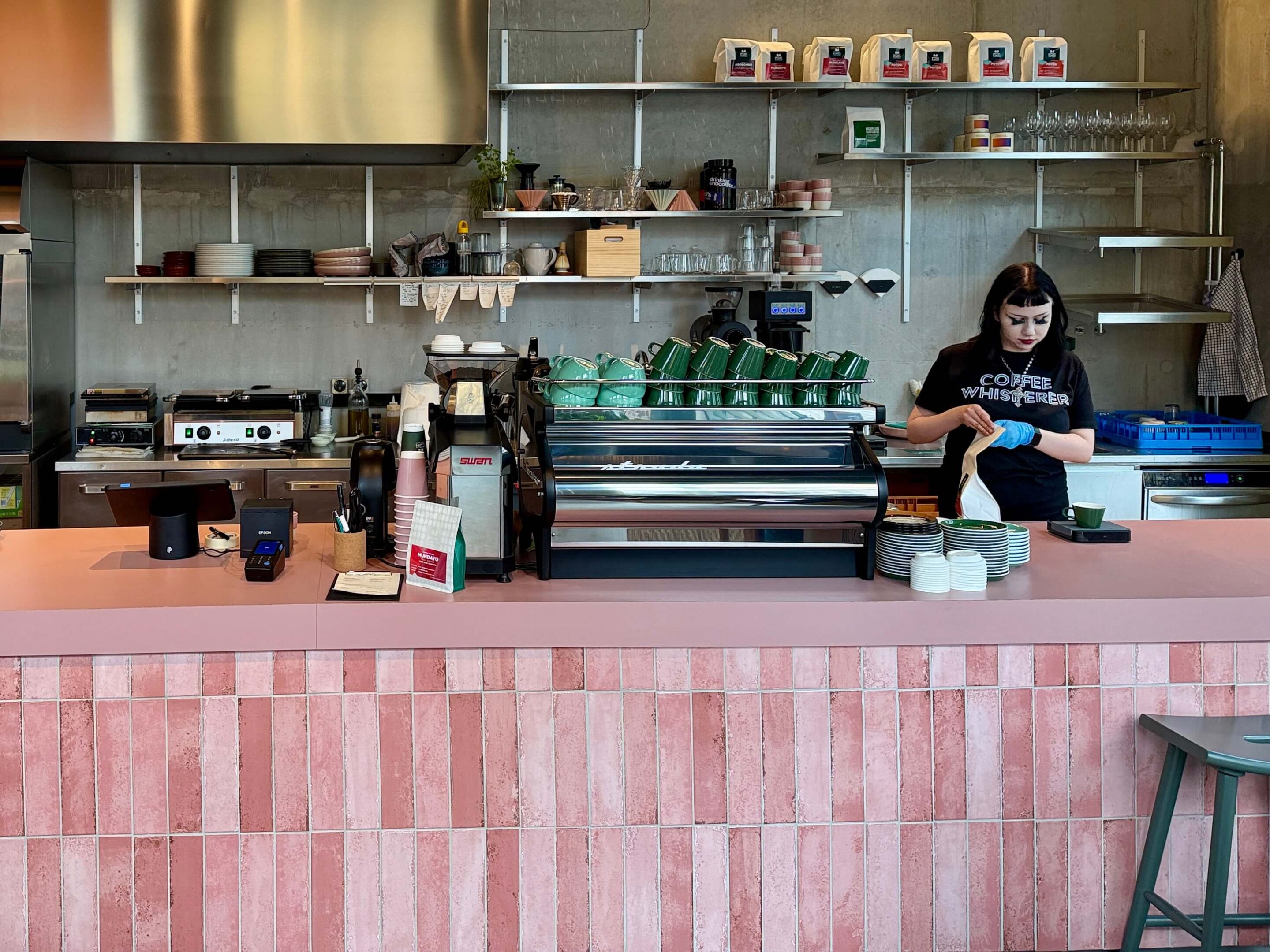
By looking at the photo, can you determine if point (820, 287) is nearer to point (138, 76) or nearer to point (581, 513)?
point (138, 76)

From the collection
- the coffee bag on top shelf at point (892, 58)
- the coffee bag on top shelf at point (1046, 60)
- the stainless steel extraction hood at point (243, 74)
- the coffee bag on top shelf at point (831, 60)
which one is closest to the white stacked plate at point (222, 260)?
the stainless steel extraction hood at point (243, 74)

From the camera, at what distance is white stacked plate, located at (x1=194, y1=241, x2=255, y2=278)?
512cm

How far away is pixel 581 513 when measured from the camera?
260cm

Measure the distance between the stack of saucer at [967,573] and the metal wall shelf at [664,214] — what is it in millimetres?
2815

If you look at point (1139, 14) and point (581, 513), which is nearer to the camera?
point (581, 513)

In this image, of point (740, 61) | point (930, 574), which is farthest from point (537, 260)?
point (930, 574)

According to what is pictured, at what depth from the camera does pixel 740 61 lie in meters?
5.20

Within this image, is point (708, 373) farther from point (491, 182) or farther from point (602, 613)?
point (491, 182)

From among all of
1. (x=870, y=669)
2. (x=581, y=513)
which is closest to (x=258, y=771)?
(x=581, y=513)

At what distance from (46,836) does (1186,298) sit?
4.99 meters

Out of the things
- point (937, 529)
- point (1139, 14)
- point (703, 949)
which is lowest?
point (703, 949)

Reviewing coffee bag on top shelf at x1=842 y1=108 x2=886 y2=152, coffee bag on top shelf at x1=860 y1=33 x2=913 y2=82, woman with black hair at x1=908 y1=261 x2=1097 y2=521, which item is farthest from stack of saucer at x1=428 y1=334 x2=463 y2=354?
coffee bag on top shelf at x1=860 y1=33 x2=913 y2=82

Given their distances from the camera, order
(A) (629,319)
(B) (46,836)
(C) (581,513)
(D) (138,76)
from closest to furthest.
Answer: (B) (46,836)
(C) (581,513)
(D) (138,76)
(A) (629,319)

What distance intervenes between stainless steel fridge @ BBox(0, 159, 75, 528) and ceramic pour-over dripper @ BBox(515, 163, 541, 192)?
1.78 m
